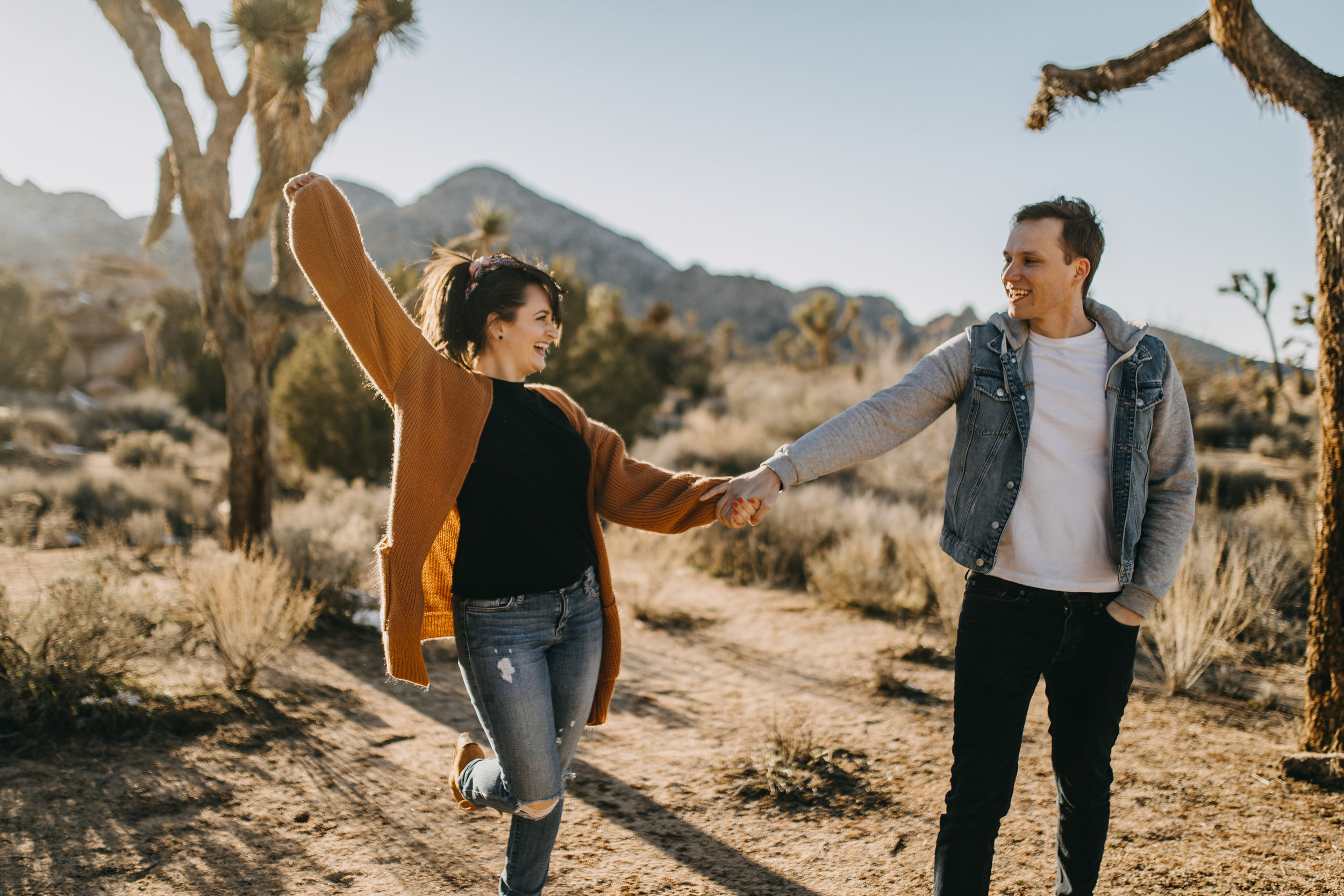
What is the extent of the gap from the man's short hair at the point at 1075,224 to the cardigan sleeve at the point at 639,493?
126cm

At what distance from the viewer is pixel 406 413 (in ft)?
7.31

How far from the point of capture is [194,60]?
7.12m

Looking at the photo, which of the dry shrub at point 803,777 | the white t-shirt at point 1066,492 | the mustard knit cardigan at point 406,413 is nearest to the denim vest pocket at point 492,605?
the mustard knit cardigan at point 406,413

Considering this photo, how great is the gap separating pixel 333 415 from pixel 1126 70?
13518 millimetres

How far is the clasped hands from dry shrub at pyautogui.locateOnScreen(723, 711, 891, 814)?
1907 mm

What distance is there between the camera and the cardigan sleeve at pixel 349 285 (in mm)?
2240

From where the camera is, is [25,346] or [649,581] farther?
[25,346]

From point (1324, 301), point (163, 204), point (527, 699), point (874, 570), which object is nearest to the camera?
point (527, 699)

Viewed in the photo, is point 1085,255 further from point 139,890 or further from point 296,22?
point 296,22

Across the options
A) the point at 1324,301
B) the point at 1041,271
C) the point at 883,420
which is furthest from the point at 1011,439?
the point at 1324,301

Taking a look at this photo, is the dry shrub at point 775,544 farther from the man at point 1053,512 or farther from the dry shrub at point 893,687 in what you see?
the man at point 1053,512

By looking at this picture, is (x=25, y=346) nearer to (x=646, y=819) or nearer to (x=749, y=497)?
(x=646, y=819)

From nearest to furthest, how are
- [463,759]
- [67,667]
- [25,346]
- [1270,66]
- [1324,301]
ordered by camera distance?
[463,759], [1324,301], [1270,66], [67,667], [25,346]

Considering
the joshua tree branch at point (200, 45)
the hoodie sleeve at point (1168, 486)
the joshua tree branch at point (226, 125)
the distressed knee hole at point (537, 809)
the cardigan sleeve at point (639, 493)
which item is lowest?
the distressed knee hole at point (537, 809)
